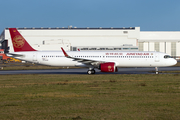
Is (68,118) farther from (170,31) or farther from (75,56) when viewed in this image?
(170,31)

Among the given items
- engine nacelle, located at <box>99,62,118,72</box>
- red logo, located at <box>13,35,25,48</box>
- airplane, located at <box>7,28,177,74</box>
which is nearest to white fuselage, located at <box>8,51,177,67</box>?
airplane, located at <box>7,28,177,74</box>

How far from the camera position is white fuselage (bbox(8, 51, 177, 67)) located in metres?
34.9

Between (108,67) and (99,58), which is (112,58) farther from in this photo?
(108,67)

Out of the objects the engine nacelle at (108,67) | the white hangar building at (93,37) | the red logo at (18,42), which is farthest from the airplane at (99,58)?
the white hangar building at (93,37)

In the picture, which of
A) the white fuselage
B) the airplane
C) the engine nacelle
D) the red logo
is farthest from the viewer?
the red logo

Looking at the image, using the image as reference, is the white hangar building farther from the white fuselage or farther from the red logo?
the white fuselage

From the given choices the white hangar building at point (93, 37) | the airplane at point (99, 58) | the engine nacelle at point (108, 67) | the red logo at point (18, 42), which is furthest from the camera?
the white hangar building at point (93, 37)

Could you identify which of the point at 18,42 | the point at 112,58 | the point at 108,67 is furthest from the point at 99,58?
the point at 18,42

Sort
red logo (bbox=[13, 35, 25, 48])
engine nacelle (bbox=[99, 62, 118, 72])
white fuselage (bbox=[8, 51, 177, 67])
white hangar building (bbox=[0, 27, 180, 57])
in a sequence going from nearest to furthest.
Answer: engine nacelle (bbox=[99, 62, 118, 72]) < white fuselage (bbox=[8, 51, 177, 67]) < red logo (bbox=[13, 35, 25, 48]) < white hangar building (bbox=[0, 27, 180, 57])

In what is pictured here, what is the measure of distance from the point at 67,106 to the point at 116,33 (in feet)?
334

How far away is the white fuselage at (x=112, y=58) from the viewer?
34875 millimetres

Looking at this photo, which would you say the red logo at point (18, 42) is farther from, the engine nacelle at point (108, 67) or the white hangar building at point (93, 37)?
the white hangar building at point (93, 37)

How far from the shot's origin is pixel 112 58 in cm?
3516

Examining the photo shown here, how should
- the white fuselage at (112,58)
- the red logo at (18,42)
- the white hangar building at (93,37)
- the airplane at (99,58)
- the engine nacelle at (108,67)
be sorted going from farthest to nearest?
1. the white hangar building at (93,37)
2. the red logo at (18,42)
3. the white fuselage at (112,58)
4. the airplane at (99,58)
5. the engine nacelle at (108,67)
